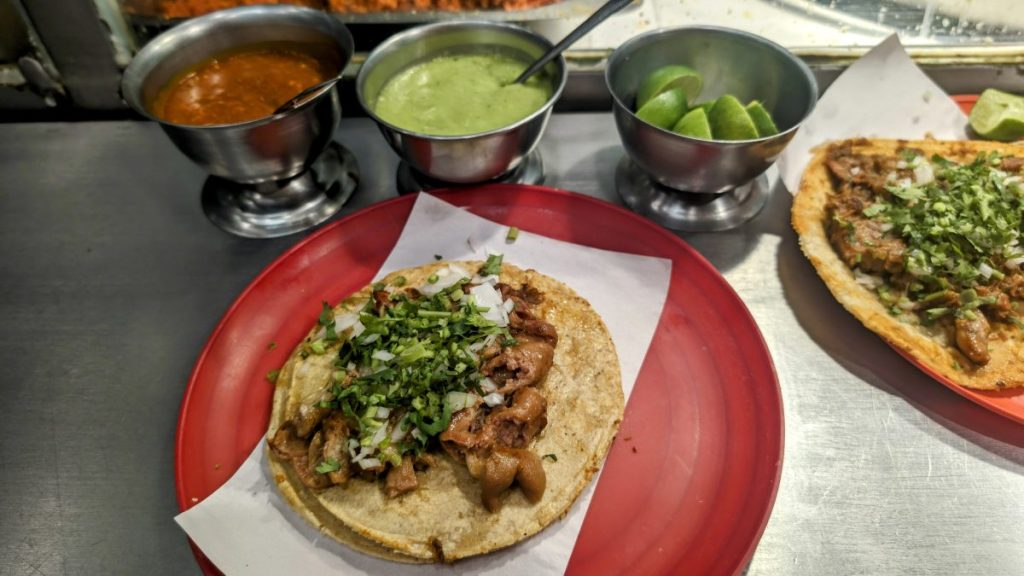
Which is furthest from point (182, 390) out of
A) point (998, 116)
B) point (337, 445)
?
point (998, 116)

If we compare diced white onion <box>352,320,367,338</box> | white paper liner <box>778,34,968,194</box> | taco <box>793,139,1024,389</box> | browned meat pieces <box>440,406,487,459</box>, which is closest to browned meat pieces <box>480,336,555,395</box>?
browned meat pieces <box>440,406,487,459</box>

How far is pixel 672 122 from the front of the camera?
2379mm

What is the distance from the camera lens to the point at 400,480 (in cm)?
177

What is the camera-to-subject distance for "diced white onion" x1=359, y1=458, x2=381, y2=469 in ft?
5.77

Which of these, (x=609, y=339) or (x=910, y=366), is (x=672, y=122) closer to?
(x=609, y=339)

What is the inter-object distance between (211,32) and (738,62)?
2252mm

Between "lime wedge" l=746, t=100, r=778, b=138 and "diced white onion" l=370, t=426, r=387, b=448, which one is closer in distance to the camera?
"diced white onion" l=370, t=426, r=387, b=448

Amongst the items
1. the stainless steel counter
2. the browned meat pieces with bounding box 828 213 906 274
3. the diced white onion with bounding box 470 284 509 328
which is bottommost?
the stainless steel counter

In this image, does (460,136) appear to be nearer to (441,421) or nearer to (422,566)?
(441,421)

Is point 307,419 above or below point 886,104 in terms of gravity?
below

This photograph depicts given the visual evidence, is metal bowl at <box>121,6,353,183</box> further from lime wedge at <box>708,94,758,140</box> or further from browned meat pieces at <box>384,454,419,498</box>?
lime wedge at <box>708,94,758,140</box>

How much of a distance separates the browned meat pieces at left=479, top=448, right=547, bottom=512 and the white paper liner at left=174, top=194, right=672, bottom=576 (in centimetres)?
14

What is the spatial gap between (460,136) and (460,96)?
449 millimetres

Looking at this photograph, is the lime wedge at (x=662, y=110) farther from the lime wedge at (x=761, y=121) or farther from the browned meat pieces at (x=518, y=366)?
the browned meat pieces at (x=518, y=366)
